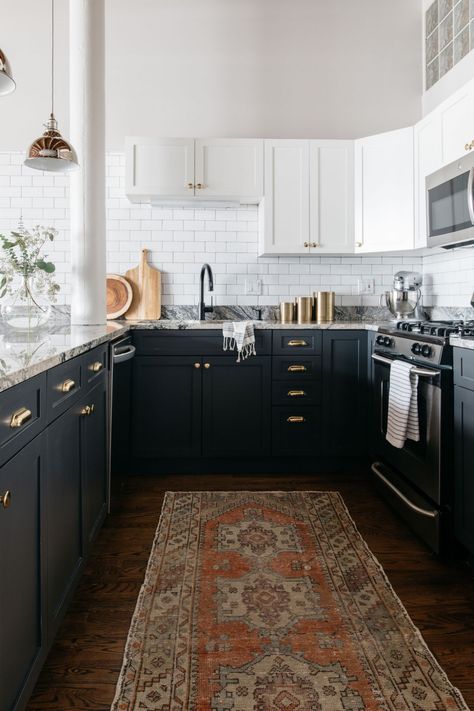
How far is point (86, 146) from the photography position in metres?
3.06

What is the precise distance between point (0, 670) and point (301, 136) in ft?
12.5

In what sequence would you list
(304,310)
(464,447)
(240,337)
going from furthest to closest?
(304,310) → (240,337) → (464,447)

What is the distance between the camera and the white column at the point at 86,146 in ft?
9.93

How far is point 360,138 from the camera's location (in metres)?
3.88

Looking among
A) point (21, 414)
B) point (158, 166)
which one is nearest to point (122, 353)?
point (158, 166)

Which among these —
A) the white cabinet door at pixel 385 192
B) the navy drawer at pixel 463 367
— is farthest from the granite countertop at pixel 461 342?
the white cabinet door at pixel 385 192

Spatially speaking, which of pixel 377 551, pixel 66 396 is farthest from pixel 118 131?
pixel 377 551

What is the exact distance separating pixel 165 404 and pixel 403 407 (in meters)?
1.51

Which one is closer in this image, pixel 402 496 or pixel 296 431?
pixel 402 496

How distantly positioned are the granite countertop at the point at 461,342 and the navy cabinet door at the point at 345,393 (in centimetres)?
118

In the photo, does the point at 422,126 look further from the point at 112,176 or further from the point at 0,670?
the point at 0,670

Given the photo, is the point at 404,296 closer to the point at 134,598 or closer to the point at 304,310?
the point at 304,310

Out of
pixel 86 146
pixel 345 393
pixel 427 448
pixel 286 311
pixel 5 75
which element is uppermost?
pixel 86 146

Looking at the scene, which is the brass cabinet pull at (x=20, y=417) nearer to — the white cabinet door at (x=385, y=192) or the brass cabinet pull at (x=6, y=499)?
the brass cabinet pull at (x=6, y=499)
